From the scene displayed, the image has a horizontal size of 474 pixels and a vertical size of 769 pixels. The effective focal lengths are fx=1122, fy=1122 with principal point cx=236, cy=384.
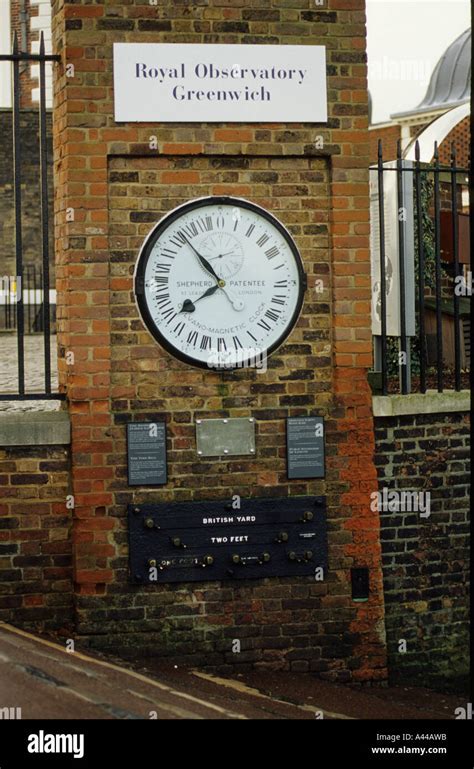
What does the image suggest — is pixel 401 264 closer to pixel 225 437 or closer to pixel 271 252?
pixel 271 252

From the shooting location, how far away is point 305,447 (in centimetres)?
672

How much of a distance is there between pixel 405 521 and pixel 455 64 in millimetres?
28852

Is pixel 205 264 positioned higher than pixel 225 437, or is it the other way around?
pixel 205 264

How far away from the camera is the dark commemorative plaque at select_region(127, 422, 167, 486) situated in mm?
6508

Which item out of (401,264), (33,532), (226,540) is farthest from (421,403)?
(33,532)

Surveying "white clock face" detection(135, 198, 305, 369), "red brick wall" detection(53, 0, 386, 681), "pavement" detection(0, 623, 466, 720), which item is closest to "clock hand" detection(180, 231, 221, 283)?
"white clock face" detection(135, 198, 305, 369)

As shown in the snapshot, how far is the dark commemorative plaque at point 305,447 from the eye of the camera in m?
6.70

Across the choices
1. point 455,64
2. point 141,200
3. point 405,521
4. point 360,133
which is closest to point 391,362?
point 405,521

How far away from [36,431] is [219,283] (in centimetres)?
137

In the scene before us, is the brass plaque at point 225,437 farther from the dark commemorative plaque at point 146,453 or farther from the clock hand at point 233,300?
the clock hand at point 233,300

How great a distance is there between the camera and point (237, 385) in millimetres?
6660

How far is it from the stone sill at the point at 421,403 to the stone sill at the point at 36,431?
6.39 ft

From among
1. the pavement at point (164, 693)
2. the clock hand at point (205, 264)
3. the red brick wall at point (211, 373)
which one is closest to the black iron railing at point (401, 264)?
the red brick wall at point (211, 373)

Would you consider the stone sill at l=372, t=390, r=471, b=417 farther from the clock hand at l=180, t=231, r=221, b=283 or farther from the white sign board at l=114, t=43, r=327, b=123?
the white sign board at l=114, t=43, r=327, b=123
